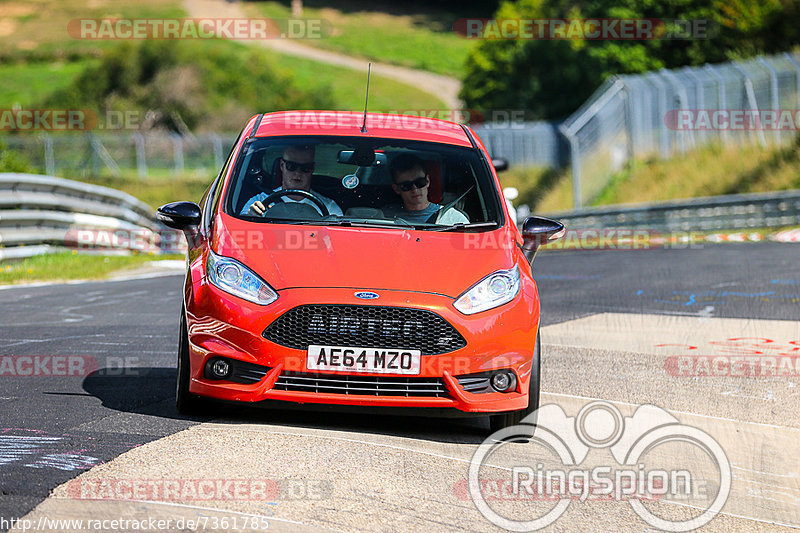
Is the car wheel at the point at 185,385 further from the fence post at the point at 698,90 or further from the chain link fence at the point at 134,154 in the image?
the chain link fence at the point at 134,154

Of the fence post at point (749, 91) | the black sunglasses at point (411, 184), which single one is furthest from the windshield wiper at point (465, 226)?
the fence post at point (749, 91)

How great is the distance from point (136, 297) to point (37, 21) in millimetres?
91024

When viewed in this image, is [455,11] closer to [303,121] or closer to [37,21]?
[37,21]

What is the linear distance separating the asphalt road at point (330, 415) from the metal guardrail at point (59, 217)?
3625 mm

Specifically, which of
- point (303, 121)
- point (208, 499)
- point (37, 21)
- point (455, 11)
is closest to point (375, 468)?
point (208, 499)

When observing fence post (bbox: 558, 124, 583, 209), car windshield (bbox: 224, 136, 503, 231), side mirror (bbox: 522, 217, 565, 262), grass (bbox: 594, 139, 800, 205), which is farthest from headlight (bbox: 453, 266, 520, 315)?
fence post (bbox: 558, 124, 583, 209)

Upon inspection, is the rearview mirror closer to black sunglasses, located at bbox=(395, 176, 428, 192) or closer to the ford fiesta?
the ford fiesta

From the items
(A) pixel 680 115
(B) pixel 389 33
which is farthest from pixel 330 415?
(B) pixel 389 33

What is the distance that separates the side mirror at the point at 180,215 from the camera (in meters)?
7.02

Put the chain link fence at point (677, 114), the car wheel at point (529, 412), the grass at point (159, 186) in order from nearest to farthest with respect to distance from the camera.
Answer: the car wheel at point (529, 412) → the chain link fence at point (677, 114) → the grass at point (159, 186)

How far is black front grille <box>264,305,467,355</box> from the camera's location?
245 inches

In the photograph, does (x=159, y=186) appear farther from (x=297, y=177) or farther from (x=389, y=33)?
(x=389, y=33)

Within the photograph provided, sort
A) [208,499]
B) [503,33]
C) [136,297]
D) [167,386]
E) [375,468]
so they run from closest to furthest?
[208,499]
[375,468]
[167,386]
[136,297]
[503,33]

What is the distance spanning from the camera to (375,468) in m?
5.59
